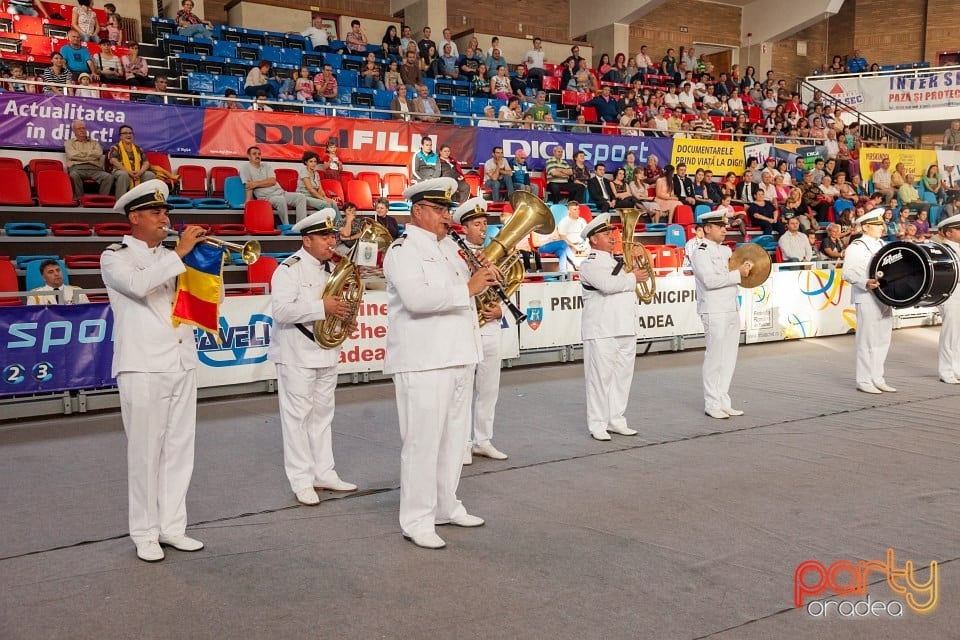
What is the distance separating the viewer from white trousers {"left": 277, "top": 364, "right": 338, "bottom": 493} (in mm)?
6324

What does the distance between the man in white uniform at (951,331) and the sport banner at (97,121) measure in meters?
11.8

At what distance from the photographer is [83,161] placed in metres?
13.5

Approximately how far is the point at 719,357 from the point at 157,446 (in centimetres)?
610

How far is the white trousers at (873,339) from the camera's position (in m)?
10.5

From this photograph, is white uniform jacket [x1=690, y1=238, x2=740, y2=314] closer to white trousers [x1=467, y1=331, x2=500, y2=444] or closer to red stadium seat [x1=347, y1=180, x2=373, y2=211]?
white trousers [x1=467, y1=331, x2=500, y2=444]

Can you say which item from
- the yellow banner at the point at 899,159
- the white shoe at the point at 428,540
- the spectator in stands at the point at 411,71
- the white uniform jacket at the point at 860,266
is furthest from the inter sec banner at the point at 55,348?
the yellow banner at the point at 899,159

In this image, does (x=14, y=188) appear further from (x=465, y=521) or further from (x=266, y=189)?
(x=465, y=521)

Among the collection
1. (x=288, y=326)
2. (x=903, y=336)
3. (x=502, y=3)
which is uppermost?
(x=502, y=3)

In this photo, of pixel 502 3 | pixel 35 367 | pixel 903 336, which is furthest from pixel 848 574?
pixel 502 3

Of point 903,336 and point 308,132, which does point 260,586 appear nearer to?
point 308,132

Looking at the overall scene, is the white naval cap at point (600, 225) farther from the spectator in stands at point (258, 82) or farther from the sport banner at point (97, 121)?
the spectator in stands at point (258, 82)

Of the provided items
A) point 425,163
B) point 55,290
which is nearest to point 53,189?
point 55,290

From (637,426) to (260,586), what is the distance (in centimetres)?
503

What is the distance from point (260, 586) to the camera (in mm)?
4660
